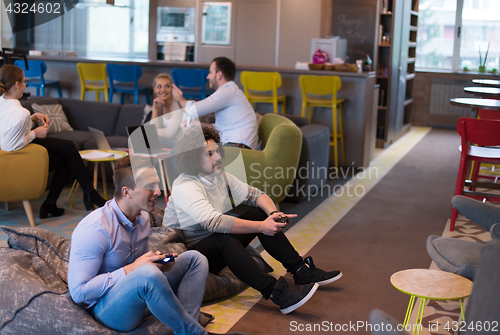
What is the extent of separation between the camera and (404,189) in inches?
201

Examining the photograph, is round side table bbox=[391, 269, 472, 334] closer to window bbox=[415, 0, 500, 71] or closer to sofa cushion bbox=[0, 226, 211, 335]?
sofa cushion bbox=[0, 226, 211, 335]

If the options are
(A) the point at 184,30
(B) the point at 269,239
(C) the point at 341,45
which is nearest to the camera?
(B) the point at 269,239

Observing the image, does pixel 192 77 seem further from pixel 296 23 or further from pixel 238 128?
pixel 296 23

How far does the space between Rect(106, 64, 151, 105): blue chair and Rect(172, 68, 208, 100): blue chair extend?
47 centimetres

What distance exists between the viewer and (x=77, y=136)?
493 centimetres

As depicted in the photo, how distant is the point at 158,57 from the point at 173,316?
325 inches

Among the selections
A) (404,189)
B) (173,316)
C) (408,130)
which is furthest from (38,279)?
(408,130)

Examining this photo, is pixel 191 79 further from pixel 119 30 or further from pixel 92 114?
pixel 119 30

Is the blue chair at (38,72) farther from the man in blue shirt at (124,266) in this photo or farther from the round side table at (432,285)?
the round side table at (432,285)

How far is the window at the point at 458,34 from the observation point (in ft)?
31.3

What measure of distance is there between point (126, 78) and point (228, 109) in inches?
105

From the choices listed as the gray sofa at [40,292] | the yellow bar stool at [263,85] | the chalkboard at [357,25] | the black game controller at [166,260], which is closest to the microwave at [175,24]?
the chalkboard at [357,25]

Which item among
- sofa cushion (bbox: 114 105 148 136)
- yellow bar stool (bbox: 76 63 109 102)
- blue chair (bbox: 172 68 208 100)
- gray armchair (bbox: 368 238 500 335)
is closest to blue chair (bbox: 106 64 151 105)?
yellow bar stool (bbox: 76 63 109 102)

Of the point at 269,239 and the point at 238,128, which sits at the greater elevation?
the point at 238,128
